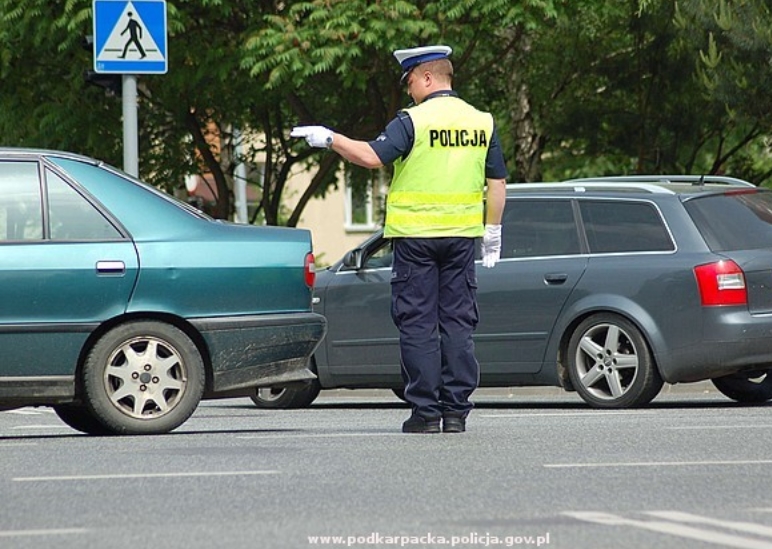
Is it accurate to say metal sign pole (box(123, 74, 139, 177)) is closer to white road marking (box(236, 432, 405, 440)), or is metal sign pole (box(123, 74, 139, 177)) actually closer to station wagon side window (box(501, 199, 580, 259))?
station wagon side window (box(501, 199, 580, 259))

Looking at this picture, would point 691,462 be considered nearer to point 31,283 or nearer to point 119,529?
point 119,529

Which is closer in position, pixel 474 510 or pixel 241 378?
pixel 474 510

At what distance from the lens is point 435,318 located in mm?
10094

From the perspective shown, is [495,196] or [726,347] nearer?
[495,196]

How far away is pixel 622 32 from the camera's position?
24.2 meters

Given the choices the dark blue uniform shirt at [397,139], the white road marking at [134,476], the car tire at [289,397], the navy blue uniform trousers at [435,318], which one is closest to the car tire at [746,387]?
the car tire at [289,397]

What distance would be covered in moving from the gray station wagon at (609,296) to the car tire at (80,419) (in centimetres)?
288

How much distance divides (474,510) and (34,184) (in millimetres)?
4314

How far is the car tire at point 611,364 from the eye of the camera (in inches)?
514

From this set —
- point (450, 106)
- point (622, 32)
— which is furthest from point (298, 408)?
point (622, 32)

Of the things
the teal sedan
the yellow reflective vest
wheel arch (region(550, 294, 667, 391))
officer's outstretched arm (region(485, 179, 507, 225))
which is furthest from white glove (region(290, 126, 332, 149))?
wheel arch (region(550, 294, 667, 391))

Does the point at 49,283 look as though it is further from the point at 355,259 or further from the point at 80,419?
the point at 355,259

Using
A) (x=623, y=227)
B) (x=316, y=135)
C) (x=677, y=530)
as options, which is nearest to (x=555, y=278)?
(x=623, y=227)

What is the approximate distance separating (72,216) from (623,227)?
4407 mm
